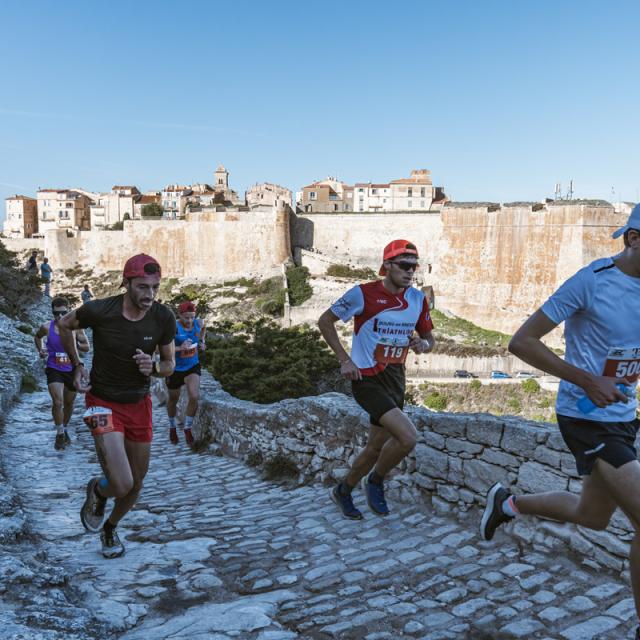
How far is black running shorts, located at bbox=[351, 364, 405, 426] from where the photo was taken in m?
4.11

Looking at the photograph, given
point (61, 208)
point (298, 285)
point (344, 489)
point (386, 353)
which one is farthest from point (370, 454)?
point (61, 208)

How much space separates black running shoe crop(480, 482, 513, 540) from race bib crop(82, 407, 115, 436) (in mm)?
2180

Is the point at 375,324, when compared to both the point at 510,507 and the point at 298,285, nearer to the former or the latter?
the point at 510,507

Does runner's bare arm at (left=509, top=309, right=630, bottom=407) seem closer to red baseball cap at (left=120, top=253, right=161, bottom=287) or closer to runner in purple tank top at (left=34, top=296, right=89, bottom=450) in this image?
red baseball cap at (left=120, top=253, right=161, bottom=287)

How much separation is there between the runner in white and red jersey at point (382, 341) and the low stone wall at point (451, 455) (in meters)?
0.45

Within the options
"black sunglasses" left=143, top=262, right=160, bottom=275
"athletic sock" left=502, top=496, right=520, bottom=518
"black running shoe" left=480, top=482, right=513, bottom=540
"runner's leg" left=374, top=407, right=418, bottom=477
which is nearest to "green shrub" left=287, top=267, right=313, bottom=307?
"runner's leg" left=374, top=407, right=418, bottom=477

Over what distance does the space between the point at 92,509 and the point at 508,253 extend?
40136 mm

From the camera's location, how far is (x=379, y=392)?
414cm

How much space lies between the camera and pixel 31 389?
33.3ft

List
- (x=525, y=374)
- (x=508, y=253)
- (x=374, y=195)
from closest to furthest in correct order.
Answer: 1. (x=525, y=374)
2. (x=508, y=253)
3. (x=374, y=195)

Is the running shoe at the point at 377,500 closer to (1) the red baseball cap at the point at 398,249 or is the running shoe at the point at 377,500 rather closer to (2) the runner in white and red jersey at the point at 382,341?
(2) the runner in white and red jersey at the point at 382,341

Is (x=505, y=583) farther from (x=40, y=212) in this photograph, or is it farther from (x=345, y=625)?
(x=40, y=212)

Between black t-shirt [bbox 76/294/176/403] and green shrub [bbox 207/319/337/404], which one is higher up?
black t-shirt [bbox 76/294/176/403]

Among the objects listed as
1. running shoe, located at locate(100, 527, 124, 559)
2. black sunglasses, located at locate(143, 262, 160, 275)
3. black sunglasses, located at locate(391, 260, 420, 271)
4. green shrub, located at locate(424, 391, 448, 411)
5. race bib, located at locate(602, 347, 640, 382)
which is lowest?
green shrub, located at locate(424, 391, 448, 411)
